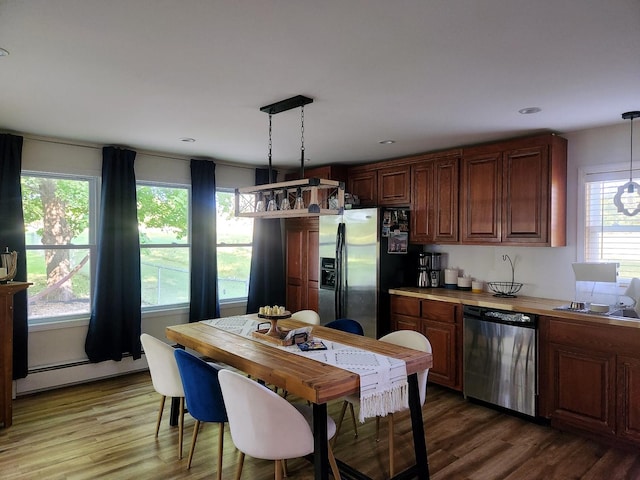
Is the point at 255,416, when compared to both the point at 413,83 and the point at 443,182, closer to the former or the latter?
the point at 413,83

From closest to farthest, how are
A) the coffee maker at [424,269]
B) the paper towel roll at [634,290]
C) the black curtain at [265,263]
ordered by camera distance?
the paper towel roll at [634,290], the coffee maker at [424,269], the black curtain at [265,263]

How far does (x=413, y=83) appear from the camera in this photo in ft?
8.34

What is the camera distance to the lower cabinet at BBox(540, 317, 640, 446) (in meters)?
2.99

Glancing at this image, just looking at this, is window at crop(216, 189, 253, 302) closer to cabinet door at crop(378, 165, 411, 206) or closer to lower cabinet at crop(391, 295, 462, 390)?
cabinet door at crop(378, 165, 411, 206)

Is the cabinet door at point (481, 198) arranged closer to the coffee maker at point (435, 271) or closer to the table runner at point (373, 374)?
the coffee maker at point (435, 271)

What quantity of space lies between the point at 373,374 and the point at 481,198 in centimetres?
251

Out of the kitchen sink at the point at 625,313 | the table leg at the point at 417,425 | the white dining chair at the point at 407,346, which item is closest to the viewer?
the table leg at the point at 417,425

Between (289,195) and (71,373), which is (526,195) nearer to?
(289,195)

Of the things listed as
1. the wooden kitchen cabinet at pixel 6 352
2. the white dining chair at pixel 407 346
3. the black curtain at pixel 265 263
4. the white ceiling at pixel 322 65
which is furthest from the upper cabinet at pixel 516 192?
the wooden kitchen cabinet at pixel 6 352

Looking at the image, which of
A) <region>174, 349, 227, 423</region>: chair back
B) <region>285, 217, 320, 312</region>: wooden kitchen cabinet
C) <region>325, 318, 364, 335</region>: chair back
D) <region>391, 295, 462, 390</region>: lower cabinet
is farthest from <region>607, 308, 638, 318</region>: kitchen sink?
<region>285, 217, 320, 312</region>: wooden kitchen cabinet

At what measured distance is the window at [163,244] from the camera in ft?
15.8

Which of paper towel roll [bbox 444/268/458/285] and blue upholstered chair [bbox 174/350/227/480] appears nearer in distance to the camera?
blue upholstered chair [bbox 174/350/227/480]

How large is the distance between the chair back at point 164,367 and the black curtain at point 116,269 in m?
1.74

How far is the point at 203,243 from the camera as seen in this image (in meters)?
5.04
